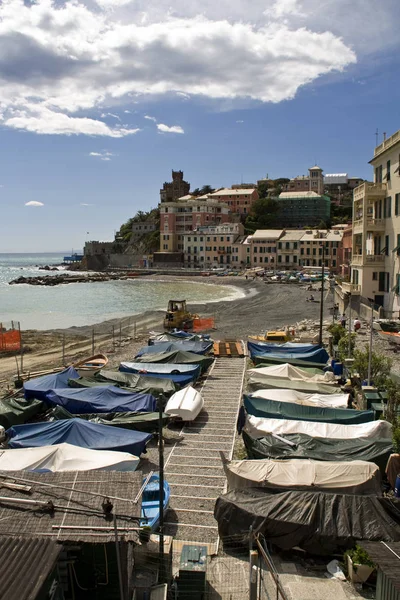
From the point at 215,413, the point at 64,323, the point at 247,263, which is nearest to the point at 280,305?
the point at 64,323

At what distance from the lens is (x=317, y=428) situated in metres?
14.2

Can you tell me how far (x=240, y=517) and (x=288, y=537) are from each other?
3.20ft

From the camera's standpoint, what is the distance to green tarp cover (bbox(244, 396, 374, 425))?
15.1 metres

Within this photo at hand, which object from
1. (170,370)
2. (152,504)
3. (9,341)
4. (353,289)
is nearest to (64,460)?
(152,504)

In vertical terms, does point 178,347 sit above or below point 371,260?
below

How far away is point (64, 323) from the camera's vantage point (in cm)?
5141

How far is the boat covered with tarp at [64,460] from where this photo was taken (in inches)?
442

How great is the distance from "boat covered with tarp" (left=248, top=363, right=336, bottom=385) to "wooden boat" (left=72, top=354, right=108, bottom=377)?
7880mm

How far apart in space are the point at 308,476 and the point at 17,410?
10.4 m

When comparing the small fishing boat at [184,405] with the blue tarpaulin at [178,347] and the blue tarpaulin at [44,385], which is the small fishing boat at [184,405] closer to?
the blue tarpaulin at [44,385]

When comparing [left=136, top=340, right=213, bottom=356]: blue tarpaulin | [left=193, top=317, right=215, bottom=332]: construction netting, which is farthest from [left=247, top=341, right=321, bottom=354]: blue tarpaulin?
[left=193, top=317, right=215, bottom=332]: construction netting

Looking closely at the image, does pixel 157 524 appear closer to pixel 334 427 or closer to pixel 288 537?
pixel 288 537

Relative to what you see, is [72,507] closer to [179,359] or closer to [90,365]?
[179,359]

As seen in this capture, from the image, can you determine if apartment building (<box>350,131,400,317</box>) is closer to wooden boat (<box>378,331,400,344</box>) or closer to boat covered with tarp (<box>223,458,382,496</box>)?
wooden boat (<box>378,331,400,344</box>)
